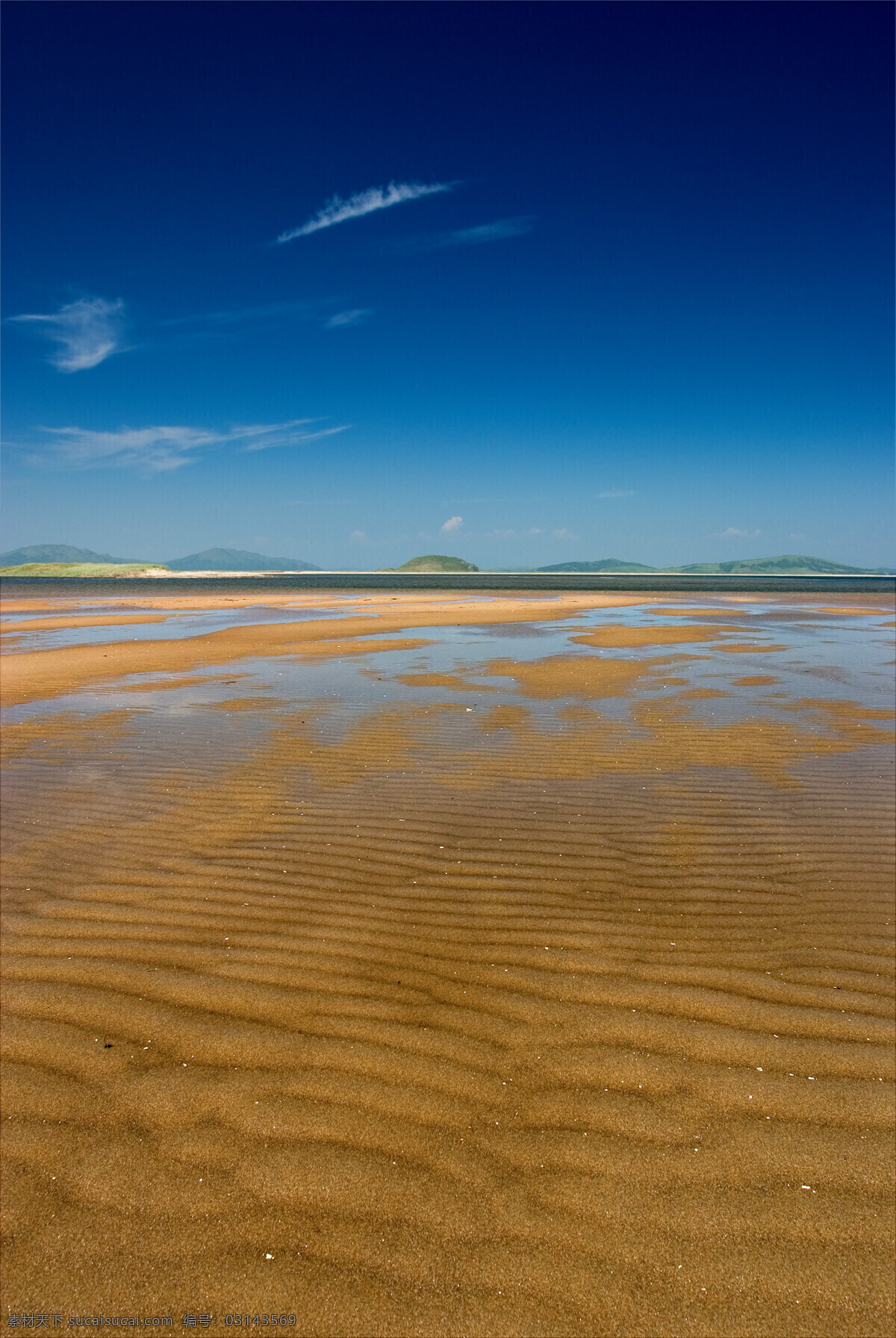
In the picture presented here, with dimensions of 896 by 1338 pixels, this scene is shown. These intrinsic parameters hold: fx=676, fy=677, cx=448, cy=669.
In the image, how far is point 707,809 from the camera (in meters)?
7.78

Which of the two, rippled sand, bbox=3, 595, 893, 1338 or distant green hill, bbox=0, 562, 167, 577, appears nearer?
rippled sand, bbox=3, 595, 893, 1338

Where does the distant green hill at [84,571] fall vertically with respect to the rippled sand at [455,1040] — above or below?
above

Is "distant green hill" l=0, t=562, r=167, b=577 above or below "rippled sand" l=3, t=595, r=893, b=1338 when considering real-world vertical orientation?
above

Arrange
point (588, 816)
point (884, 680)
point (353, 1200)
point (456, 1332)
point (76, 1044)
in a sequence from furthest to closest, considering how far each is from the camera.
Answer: point (884, 680), point (588, 816), point (76, 1044), point (353, 1200), point (456, 1332)

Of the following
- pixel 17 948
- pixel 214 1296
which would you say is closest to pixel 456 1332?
pixel 214 1296

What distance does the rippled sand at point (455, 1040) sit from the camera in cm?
275

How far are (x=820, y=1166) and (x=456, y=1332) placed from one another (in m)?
1.86

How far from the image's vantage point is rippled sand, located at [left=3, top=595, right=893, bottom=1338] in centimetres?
275

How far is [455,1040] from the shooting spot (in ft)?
13.2

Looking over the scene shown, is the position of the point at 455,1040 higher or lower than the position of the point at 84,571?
lower

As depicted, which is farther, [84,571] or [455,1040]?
[84,571]

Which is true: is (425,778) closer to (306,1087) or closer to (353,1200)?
(306,1087)

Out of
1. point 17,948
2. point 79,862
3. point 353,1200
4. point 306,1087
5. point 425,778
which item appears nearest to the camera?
point 353,1200

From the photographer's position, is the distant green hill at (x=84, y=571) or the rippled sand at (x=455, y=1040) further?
the distant green hill at (x=84, y=571)
